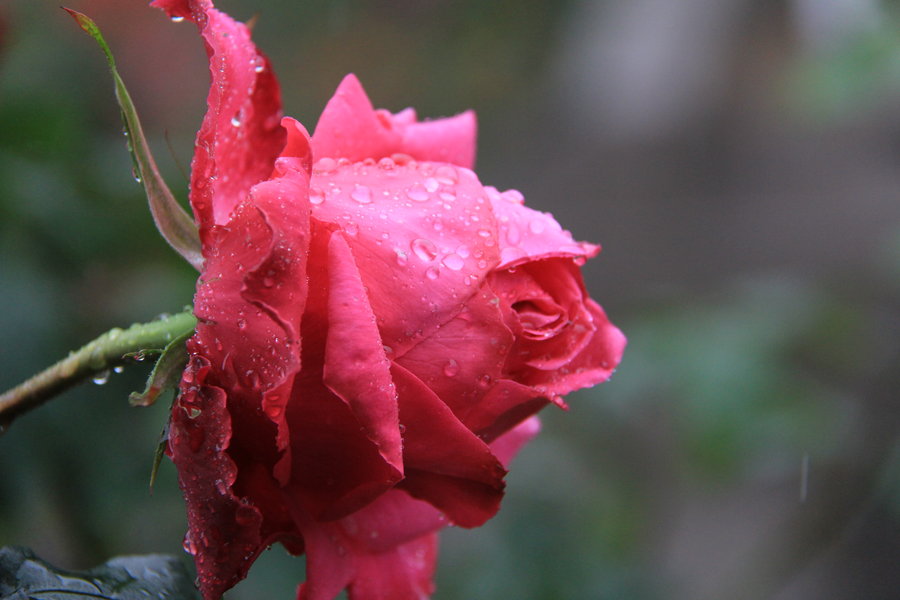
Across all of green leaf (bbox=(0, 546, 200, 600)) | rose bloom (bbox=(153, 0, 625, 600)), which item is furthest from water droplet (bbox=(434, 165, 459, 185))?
green leaf (bbox=(0, 546, 200, 600))

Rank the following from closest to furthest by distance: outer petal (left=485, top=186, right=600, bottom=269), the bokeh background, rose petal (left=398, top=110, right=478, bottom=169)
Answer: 1. outer petal (left=485, top=186, right=600, bottom=269)
2. rose petal (left=398, top=110, right=478, bottom=169)
3. the bokeh background

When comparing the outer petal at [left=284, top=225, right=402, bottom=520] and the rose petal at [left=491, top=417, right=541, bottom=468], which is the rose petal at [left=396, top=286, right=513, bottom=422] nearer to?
the outer petal at [left=284, top=225, right=402, bottom=520]

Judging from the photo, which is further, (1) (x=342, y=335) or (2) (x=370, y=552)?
(2) (x=370, y=552)

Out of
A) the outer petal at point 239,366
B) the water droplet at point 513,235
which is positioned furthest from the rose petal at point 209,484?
the water droplet at point 513,235

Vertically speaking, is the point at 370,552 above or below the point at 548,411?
above

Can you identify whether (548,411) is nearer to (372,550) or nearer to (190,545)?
(372,550)

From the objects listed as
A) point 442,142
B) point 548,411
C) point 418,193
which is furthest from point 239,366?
point 548,411

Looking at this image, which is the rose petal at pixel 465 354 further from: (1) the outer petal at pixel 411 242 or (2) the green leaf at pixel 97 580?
(2) the green leaf at pixel 97 580

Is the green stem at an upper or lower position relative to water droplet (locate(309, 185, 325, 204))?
lower
